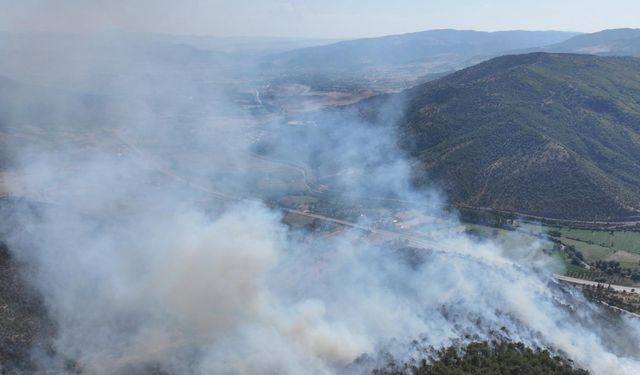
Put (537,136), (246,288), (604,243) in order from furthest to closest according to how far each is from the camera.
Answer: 1. (537,136)
2. (604,243)
3. (246,288)

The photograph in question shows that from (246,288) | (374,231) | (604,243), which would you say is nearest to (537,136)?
(604,243)

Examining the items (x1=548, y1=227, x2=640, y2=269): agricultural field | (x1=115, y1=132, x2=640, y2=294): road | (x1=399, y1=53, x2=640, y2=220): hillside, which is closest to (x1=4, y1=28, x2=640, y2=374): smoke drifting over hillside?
(x1=115, y1=132, x2=640, y2=294): road

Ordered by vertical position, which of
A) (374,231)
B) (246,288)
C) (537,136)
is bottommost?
(374,231)

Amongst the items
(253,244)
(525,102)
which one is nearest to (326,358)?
(253,244)

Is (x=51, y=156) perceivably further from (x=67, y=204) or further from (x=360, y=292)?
(x=360, y=292)

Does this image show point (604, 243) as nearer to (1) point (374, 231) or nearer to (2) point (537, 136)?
(2) point (537, 136)

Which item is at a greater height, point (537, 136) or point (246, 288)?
point (537, 136)
